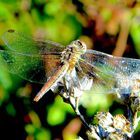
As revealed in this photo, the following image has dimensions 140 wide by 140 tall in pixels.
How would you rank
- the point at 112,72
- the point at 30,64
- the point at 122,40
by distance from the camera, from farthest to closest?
the point at 122,40 < the point at 30,64 < the point at 112,72

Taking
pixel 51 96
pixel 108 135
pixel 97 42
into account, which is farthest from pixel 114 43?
pixel 108 135

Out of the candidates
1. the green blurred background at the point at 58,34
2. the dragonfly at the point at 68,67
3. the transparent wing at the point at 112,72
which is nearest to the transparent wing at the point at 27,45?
the dragonfly at the point at 68,67

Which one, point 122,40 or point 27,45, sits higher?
point 27,45

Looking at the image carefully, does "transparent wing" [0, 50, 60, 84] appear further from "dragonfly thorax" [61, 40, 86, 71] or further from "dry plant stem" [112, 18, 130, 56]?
"dry plant stem" [112, 18, 130, 56]

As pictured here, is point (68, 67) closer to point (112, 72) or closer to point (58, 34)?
point (112, 72)

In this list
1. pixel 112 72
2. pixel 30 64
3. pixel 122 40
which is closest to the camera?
pixel 112 72

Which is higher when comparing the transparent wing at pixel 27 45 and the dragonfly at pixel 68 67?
the transparent wing at pixel 27 45

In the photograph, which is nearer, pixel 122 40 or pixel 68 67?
pixel 68 67

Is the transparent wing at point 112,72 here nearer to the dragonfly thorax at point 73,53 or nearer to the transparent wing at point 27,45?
the dragonfly thorax at point 73,53

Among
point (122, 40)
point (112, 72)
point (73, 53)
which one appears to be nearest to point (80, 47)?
point (73, 53)
